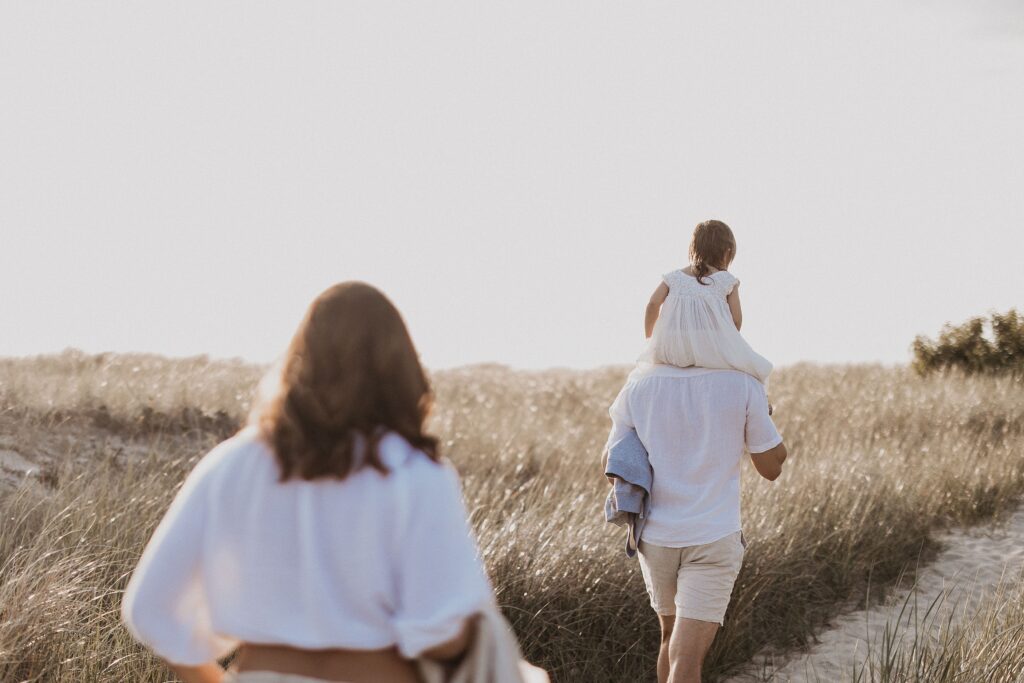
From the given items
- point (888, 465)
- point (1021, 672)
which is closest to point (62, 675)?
point (1021, 672)

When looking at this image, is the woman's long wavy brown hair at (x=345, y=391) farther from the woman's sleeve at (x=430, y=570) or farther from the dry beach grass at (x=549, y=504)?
the dry beach grass at (x=549, y=504)

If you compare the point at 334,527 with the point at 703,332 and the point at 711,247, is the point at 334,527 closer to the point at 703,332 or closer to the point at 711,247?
the point at 703,332

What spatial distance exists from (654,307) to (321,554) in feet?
8.56

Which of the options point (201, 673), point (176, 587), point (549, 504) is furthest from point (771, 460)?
point (549, 504)

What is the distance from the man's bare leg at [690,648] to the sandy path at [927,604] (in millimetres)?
1454

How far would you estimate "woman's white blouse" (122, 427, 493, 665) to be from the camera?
6.26 feet

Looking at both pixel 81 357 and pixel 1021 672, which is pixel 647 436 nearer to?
pixel 1021 672

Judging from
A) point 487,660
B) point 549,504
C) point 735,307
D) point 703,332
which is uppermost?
point 735,307

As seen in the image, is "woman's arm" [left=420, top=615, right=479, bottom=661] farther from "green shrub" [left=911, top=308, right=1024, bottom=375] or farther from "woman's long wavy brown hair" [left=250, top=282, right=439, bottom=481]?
"green shrub" [left=911, top=308, right=1024, bottom=375]

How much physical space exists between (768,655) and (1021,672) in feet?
6.43

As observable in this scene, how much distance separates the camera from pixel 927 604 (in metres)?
7.82

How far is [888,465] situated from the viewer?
9.93 m

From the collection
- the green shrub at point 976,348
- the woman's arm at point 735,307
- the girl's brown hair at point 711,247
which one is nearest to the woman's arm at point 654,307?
the girl's brown hair at point 711,247

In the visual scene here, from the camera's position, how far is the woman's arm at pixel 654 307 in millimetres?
4262
